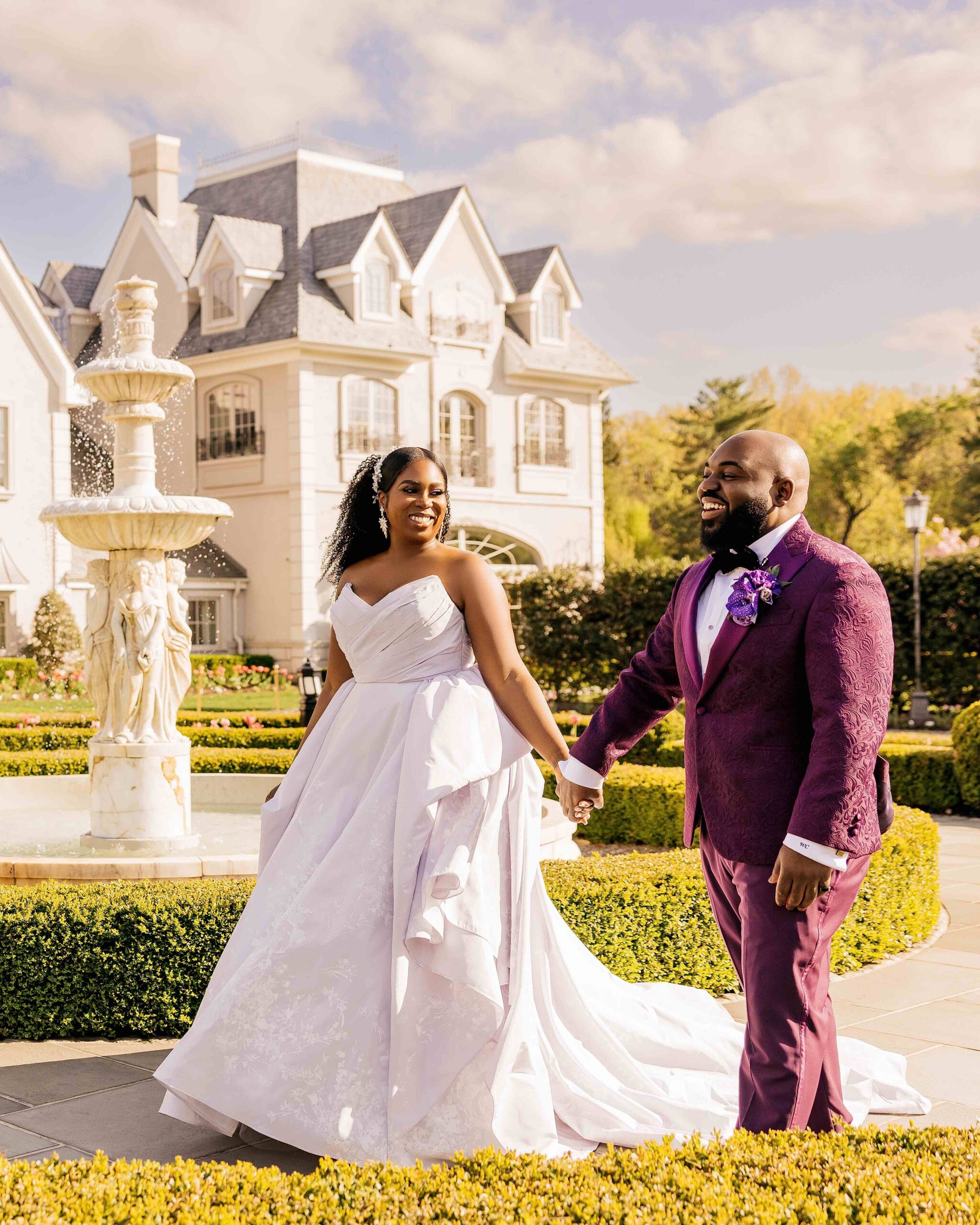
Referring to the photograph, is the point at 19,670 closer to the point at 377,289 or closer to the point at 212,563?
the point at 212,563

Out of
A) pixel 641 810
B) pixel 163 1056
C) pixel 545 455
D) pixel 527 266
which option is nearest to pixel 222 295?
pixel 527 266

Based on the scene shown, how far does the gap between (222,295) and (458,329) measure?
5559 mm

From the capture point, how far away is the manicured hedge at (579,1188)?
2.72 m

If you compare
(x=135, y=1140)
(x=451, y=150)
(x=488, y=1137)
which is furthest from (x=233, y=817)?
(x=451, y=150)

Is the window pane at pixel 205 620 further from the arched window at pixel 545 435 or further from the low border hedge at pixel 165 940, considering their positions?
the low border hedge at pixel 165 940

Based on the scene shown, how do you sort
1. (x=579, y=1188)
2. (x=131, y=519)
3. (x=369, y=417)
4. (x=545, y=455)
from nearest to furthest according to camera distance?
1. (x=579, y=1188)
2. (x=131, y=519)
3. (x=369, y=417)
4. (x=545, y=455)

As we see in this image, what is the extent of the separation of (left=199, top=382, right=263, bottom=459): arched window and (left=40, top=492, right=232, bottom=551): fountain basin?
21.2 m

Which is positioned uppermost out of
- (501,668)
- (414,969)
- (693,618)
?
(693,618)

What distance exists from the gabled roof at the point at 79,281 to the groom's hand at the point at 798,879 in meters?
32.1

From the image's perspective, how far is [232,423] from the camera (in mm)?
29656

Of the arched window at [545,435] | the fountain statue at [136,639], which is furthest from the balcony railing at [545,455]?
the fountain statue at [136,639]

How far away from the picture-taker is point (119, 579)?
322 inches

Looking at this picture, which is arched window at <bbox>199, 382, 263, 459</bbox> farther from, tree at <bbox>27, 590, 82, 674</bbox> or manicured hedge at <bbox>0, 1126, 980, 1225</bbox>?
manicured hedge at <bbox>0, 1126, 980, 1225</bbox>

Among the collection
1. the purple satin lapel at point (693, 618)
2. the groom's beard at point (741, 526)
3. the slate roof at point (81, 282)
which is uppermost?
the slate roof at point (81, 282)
